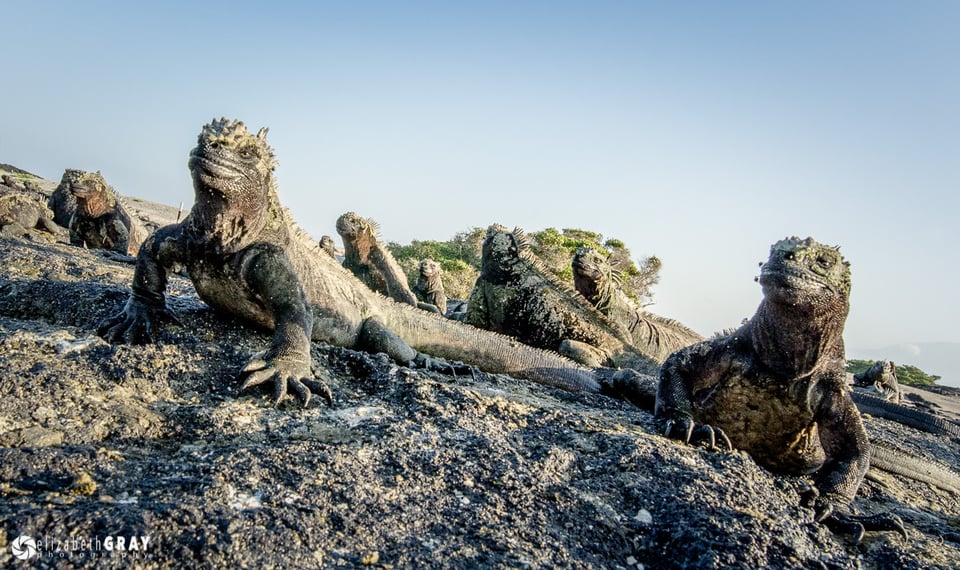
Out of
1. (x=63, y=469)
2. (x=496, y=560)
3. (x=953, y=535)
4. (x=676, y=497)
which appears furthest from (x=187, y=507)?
(x=953, y=535)

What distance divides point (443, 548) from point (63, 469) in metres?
1.12

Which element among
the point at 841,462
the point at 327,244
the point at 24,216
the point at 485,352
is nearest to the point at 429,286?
the point at 327,244

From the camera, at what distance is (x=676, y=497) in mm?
2270

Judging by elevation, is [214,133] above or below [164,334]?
above

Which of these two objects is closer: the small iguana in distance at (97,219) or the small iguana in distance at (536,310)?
the small iguana in distance at (536,310)

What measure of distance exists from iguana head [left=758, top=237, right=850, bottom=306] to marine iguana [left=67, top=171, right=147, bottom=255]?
8852 millimetres

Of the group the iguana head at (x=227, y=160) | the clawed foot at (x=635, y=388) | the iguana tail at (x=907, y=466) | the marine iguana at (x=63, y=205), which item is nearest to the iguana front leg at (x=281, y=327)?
the iguana head at (x=227, y=160)

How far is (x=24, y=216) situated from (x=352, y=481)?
10.1 meters

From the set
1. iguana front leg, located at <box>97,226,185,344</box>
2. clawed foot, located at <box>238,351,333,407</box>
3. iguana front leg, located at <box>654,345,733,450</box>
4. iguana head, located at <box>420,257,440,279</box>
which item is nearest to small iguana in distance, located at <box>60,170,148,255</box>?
iguana head, located at <box>420,257,440,279</box>

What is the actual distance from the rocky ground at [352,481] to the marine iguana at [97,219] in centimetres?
651

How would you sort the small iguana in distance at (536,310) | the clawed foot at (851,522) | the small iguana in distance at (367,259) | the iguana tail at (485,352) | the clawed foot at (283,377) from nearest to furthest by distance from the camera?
the clawed foot at (851,522)
the clawed foot at (283,377)
the iguana tail at (485,352)
the small iguana in distance at (536,310)
the small iguana in distance at (367,259)

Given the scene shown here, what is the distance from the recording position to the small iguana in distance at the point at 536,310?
724cm

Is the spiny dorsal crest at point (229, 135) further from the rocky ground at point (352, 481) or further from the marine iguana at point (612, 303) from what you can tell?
the marine iguana at point (612, 303)

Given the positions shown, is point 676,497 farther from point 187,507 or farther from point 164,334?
point 164,334
